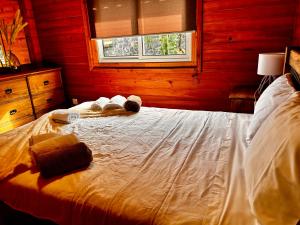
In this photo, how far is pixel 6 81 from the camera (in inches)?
117

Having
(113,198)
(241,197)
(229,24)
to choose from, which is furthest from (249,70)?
(113,198)

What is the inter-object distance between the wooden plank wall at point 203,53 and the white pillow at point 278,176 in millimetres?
1884

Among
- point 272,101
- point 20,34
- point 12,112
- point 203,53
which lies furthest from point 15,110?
point 272,101

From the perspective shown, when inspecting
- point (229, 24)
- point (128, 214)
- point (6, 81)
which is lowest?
point (128, 214)

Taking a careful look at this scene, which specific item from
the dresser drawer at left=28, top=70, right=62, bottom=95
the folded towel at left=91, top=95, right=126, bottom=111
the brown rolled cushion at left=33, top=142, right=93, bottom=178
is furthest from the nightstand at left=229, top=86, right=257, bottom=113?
the dresser drawer at left=28, top=70, right=62, bottom=95

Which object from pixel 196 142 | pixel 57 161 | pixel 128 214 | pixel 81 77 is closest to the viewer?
pixel 128 214

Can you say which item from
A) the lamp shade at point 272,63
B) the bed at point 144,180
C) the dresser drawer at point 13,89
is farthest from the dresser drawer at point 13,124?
the lamp shade at point 272,63

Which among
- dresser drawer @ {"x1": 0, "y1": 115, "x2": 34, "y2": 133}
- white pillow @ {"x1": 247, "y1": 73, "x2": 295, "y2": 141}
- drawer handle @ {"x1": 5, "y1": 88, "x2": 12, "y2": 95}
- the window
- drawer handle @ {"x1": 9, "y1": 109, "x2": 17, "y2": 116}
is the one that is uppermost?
the window

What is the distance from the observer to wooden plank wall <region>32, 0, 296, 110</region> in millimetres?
2574

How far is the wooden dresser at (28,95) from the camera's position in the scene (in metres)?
3.02

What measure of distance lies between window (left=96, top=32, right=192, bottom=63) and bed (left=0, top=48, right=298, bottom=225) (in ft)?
5.36

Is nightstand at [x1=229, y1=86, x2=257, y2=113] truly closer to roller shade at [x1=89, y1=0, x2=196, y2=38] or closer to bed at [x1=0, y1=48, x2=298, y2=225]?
bed at [x1=0, y1=48, x2=298, y2=225]

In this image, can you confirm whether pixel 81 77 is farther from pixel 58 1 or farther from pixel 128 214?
pixel 128 214

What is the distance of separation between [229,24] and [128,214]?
2.45 meters
